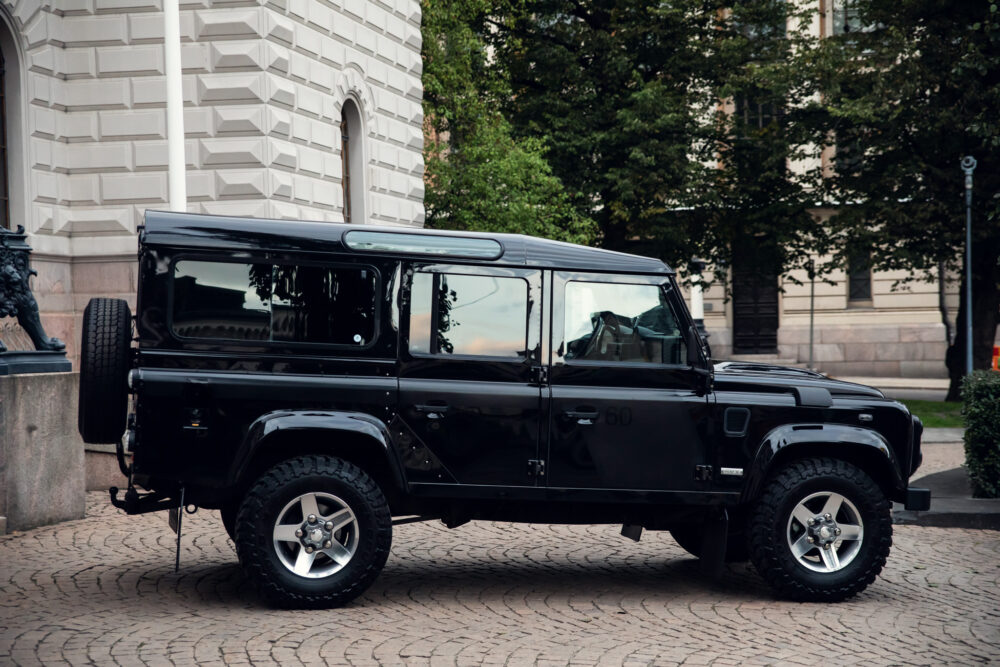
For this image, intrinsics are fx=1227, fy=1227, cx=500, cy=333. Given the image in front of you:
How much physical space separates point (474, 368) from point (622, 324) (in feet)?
3.12

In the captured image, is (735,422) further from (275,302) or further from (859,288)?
(859,288)

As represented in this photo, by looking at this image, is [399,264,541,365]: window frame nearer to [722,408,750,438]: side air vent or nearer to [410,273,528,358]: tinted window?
[410,273,528,358]: tinted window

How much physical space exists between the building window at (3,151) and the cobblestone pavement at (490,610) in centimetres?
664

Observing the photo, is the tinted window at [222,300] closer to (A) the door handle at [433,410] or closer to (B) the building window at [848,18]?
(A) the door handle at [433,410]

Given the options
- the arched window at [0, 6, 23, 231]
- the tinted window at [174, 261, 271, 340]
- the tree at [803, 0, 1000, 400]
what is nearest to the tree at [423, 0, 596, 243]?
the tree at [803, 0, 1000, 400]

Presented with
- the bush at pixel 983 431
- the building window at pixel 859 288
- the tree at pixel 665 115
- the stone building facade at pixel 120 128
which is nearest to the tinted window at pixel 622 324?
the bush at pixel 983 431

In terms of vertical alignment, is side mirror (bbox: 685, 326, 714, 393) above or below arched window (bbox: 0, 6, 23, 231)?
below

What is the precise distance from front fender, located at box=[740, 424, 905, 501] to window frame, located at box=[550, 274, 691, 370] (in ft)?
2.32

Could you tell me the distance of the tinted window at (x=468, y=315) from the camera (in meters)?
7.24

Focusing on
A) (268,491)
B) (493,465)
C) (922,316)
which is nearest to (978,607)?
(493,465)

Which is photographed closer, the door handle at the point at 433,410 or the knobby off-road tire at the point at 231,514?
the door handle at the point at 433,410

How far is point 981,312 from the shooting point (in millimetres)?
26141

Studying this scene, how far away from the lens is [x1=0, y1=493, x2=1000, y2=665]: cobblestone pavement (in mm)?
6133

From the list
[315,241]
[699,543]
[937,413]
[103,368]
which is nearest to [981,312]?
[937,413]
